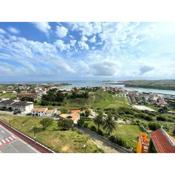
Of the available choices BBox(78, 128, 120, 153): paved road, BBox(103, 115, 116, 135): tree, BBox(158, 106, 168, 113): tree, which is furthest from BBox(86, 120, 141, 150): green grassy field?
BBox(158, 106, 168, 113): tree

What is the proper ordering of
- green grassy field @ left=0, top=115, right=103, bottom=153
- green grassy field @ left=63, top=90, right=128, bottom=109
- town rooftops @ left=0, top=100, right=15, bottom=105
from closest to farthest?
green grassy field @ left=0, top=115, right=103, bottom=153, town rooftops @ left=0, top=100, right=15, bottom=105, green grassy field @ left=63, top=90, right=128, bottom=109

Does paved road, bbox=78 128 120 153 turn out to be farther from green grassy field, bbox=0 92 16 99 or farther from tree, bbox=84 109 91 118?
green grassy field, bbox=0 92 16 99

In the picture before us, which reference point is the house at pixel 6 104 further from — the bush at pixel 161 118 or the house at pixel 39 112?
the bush at pixel 161 118

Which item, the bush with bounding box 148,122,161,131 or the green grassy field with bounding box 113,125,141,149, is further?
the bush with bounding box 148,122,161,131

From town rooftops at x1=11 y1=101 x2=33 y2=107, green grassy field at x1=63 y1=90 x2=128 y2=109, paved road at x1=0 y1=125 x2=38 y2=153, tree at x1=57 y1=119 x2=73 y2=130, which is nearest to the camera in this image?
paved road at x1=0 y1=125 x2=38 y2=153

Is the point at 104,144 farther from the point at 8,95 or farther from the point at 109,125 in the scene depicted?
the point at 8,95
